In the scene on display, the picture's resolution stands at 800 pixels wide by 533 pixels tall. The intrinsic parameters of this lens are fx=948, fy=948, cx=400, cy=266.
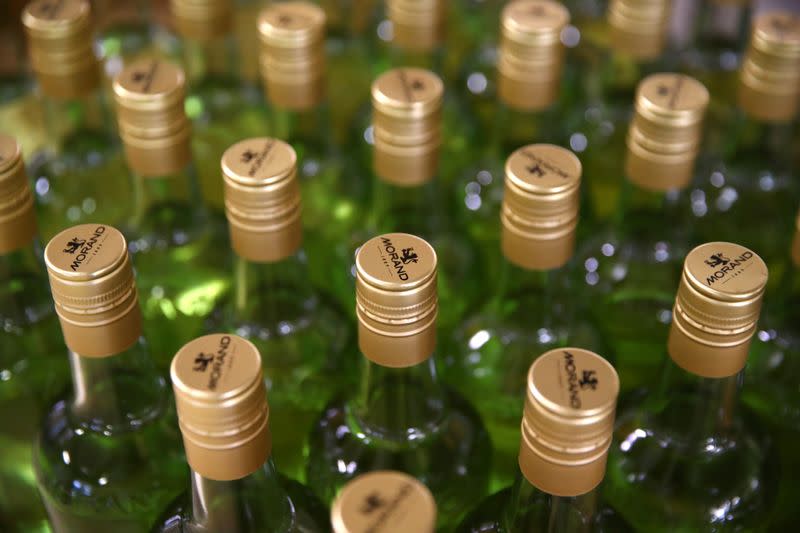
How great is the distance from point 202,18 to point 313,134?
0.16 metres

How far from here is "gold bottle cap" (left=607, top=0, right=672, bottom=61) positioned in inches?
33.9

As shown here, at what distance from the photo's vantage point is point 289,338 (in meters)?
0.76

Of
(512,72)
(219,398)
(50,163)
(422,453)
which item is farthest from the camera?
(50,163)

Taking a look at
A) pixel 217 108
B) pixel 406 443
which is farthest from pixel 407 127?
pixel 217 108

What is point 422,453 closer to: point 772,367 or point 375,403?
point 375,403

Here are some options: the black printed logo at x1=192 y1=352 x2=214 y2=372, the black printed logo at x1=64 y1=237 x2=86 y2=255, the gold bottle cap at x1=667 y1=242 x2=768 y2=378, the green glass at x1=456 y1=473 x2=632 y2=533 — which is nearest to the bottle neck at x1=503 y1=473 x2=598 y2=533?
the green glass at x1=456 y1=473 x2=632 y2=533

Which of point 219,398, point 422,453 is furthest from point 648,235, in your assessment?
point 219,398

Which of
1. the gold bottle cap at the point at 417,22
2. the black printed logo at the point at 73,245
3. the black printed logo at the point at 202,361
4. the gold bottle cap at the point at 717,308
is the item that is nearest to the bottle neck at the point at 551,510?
the gold bottle cap at the point at 717,308

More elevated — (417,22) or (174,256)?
(417,22)

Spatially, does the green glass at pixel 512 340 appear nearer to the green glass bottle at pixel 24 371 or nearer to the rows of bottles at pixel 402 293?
the rows of bottles at pixel 402 293

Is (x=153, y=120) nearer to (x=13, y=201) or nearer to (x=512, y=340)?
(x=13, y=201)

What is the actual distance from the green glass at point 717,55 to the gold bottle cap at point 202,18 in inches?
18.8

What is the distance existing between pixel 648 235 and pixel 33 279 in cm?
51

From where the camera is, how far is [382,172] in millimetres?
720
